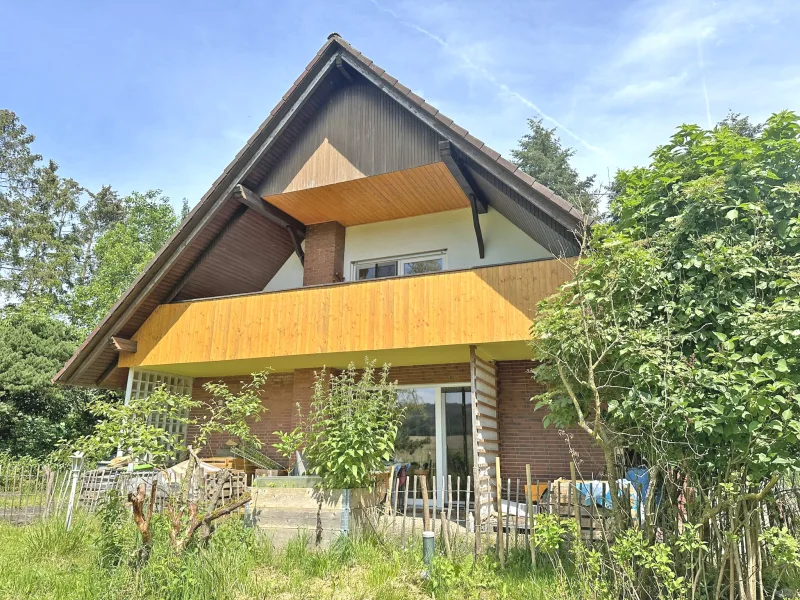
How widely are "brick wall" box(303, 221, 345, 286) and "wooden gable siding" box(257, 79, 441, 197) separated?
1.69m

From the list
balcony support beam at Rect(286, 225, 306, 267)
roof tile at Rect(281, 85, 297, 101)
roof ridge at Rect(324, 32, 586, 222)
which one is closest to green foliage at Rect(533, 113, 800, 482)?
roof ridge at Rect(324, 32, 586, 222)

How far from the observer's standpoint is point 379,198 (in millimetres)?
10898

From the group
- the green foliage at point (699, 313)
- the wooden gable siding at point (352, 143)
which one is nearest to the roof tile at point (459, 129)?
the wooden gable siding at point (352, 143)

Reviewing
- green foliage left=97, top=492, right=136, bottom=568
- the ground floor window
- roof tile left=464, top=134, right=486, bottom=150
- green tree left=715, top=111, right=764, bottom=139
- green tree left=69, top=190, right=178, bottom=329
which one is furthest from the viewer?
green tree left=715, top=111, right=764, bottom=139

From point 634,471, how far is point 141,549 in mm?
4568

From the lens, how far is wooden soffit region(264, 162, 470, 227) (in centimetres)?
1005

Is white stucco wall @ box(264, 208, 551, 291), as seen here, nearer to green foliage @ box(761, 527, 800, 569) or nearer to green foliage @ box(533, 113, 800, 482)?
green foliage @ box(533, 113, 800, 482)

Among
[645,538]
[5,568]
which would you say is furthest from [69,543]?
[645,538]

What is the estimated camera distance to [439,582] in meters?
4.70

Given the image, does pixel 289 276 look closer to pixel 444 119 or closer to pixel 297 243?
pixel 297 243

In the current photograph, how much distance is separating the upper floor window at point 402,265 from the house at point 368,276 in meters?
0.03

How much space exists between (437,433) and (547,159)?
78.9 feet

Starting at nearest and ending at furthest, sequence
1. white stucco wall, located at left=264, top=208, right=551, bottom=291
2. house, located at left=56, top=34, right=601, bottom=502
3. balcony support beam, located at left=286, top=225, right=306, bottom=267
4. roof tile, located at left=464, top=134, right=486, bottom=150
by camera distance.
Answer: roof tile, located at left=464, top=134, right=486, bottom=150 → house, located at left=56, top=34, right=601, bottom=502 → white stucco wall, located at left=264, top=208, right=551, bottom=291 → balcony support beam, located at left=286, top=225, right=306, bottom=267

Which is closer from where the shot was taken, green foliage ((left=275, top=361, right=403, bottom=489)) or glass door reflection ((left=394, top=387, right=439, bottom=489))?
green foliage ((left=275, top=361, right=403, bottom=489))
